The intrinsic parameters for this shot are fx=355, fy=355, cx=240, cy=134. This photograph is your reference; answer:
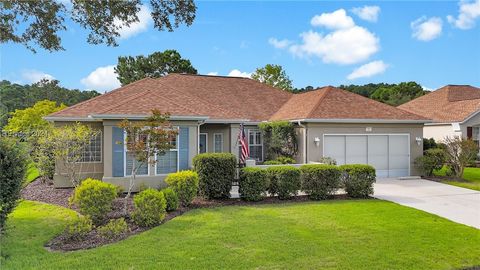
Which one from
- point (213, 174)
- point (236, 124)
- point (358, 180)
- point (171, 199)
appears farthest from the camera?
point (236, 124)

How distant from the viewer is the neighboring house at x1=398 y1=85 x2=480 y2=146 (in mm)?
25281

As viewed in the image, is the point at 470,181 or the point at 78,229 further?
the point at 470,181

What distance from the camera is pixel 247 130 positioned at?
2064 centimetres

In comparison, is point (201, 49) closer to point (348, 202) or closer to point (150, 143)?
point (150, 143)

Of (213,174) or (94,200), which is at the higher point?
(213,174)

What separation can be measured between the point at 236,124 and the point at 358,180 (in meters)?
7.24

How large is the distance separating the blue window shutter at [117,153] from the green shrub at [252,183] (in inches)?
191

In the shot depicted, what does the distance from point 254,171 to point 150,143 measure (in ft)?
11.9

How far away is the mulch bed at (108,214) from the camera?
7512 mm

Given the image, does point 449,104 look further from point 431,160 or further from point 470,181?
point 470,181

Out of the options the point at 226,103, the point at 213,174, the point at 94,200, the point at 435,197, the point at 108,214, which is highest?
the point at 226,103

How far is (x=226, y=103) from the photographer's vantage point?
75.2 ft

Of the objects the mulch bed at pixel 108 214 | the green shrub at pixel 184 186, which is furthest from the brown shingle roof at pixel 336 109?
the green shrub at pixel 184 186

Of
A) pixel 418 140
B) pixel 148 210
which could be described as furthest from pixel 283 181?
pixel 418 140
